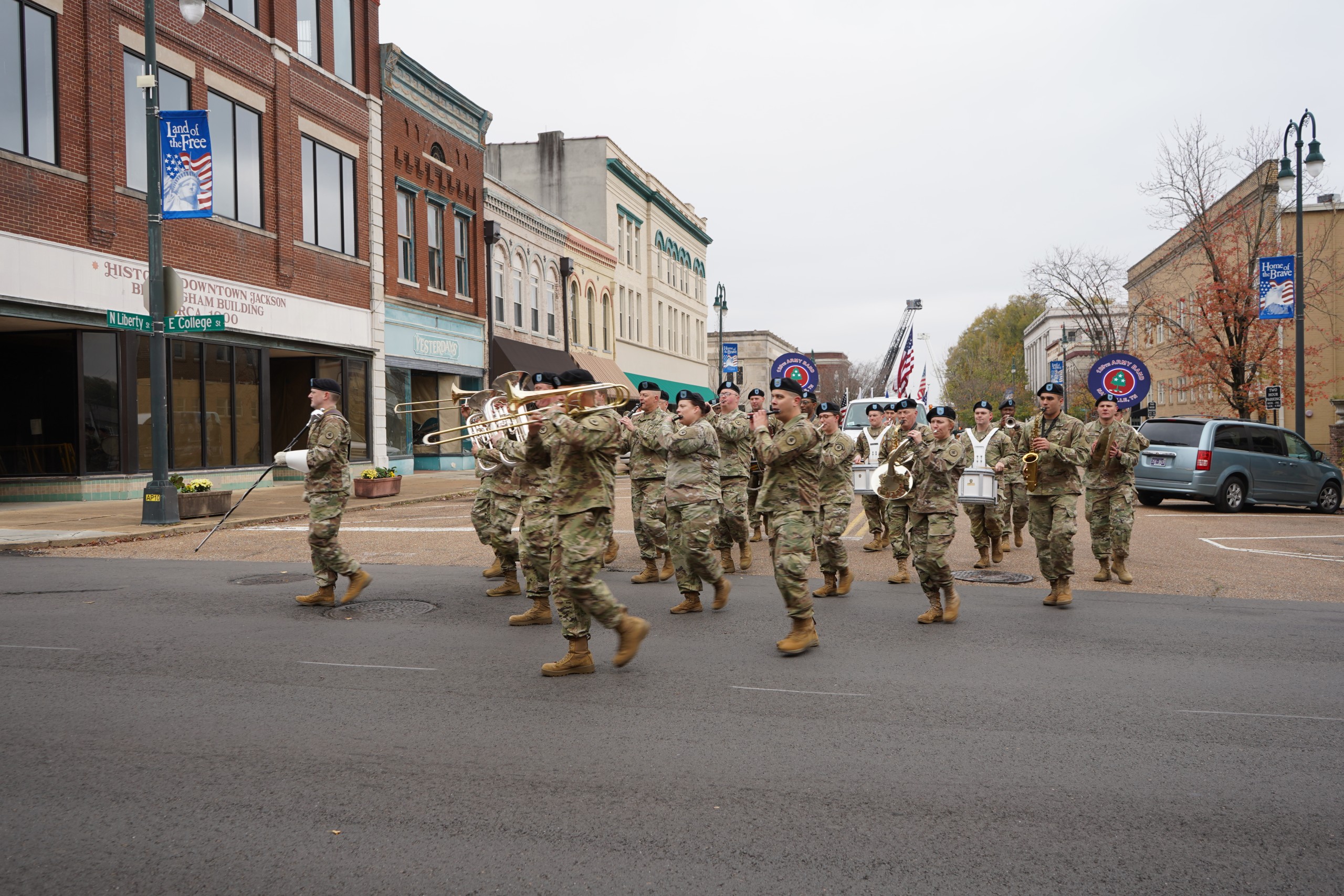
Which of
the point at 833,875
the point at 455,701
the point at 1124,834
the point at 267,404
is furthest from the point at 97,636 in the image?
the point at 267,404

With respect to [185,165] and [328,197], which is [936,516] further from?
[328,197]

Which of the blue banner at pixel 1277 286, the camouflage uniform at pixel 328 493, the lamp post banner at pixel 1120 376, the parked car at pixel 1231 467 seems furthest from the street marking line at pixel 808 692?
the blue banner at pixel 1277 286

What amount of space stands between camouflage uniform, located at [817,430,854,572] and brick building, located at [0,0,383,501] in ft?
45.2

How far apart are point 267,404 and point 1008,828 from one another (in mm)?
21740

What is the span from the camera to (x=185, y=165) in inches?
612

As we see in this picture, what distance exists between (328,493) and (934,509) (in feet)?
16.9

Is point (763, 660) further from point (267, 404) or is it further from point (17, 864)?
point (267, 404)

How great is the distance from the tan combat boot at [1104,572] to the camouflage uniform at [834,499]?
2.72 meters

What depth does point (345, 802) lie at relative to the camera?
418 centimetres

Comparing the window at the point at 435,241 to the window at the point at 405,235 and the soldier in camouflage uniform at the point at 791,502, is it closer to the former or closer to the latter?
the window at the point at 405,235

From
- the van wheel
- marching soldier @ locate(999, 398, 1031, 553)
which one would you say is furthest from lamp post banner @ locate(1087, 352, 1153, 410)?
the van wheel

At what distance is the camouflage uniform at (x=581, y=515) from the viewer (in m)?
6.30

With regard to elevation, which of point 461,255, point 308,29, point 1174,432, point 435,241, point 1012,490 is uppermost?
point 308,29

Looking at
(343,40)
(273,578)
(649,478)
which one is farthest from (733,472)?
(343,40)
